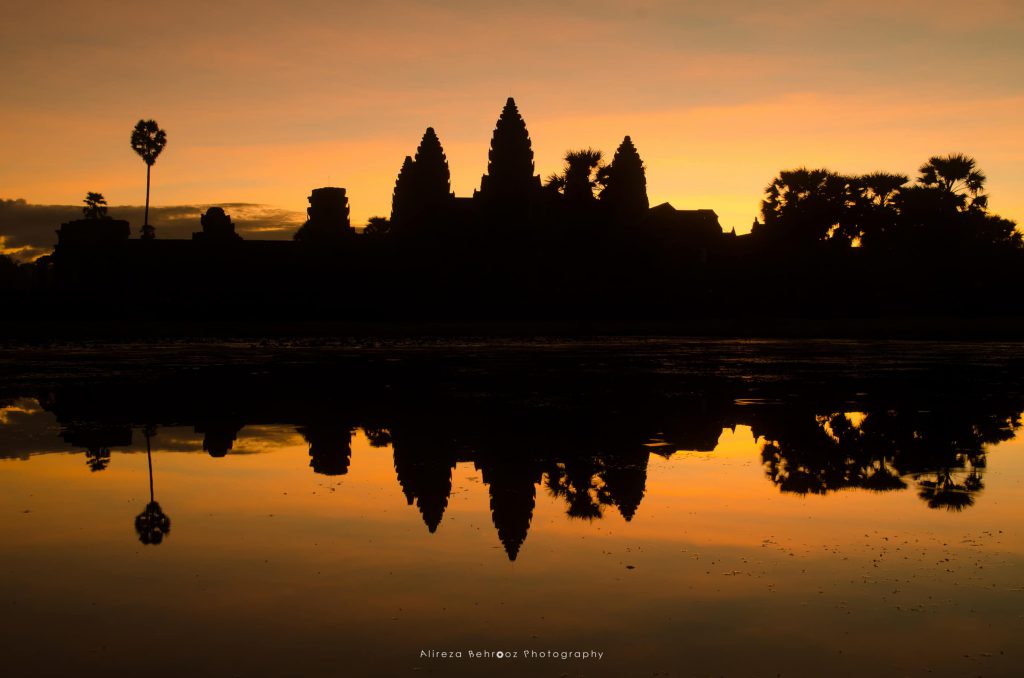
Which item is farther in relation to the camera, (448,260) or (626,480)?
(448,260)

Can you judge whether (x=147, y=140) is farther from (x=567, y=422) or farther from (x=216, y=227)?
(x=567, y=422)

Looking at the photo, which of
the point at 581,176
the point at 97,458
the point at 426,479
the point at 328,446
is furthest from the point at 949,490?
the point at 581,176

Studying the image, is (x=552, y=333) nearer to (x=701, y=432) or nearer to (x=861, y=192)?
(x=861, y=192)

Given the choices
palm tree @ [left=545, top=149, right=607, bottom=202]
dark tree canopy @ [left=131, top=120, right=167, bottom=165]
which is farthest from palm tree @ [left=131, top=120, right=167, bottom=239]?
palm tree @ [left=545, top=149, right=607, bottom=202]

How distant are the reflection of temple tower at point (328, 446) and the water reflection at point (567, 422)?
5 centimetres

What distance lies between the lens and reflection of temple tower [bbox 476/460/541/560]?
31.0 ft

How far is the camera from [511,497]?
36.6 ft

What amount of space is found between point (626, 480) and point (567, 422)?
17.4ft

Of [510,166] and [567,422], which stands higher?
[510,166]

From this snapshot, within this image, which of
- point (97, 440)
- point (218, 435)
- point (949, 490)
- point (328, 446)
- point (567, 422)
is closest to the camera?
point (949, 490)

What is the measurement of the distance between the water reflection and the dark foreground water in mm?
92

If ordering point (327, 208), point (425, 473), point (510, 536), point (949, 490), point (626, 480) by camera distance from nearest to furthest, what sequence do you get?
point (510, 536) → point (949, 490) → point (626, 480) → point (425, 473) → point (327, 208)

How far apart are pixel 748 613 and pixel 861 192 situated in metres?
78.5

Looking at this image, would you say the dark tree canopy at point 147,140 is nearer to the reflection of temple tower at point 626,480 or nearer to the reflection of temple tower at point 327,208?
the reflection of temple tower at point 327,208
